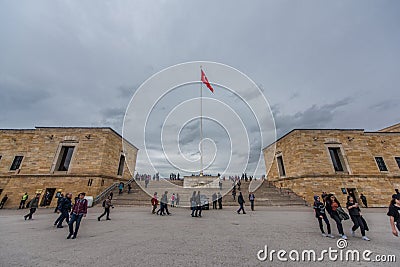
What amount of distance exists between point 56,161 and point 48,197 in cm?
381

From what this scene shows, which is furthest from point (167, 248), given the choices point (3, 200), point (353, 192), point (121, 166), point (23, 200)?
point (353, 192)

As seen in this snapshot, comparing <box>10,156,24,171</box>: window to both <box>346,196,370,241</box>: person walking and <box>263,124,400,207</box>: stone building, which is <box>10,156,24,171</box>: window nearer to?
<box>346,196,370,241</box>: person walking

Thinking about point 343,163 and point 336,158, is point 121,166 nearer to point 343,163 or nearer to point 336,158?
point 336,158

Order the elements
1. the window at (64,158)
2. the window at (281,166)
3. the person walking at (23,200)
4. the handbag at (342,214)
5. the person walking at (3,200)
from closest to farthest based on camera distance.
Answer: the handbag at (342,214) → the person walking at (23,200) → the person walking at (3,200) → the window at (64,158) → the window at (281,166)

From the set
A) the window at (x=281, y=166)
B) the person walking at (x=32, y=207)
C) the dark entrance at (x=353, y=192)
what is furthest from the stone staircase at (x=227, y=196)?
the person walking at (x=32, y=207)

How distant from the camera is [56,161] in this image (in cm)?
1881

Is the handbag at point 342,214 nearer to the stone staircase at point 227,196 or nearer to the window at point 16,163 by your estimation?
the stone staircase at point 227,196

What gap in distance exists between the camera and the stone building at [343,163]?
1834 centimetres

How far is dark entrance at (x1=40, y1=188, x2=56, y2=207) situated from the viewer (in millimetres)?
16891

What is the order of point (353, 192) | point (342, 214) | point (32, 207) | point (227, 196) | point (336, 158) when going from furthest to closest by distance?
point (336, 158), point (227, 196), point (353, 192), point (32, 207), point (342, 214)

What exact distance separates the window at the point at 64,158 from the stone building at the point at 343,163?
1023 inches

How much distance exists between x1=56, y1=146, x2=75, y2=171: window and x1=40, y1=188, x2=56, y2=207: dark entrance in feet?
7.51

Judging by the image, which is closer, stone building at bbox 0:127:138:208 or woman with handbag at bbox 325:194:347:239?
woman with handbag at bbox 325:194:347:239

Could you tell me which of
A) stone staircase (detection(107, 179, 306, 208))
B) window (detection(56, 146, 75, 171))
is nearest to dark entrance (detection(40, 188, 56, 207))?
window (detection(56, 146, 75, 171))
